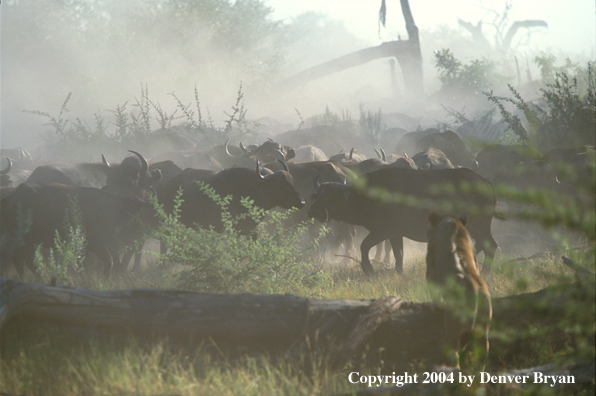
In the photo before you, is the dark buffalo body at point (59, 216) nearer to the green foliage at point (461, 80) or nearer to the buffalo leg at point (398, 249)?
the buffalo leg at point (398, 249)

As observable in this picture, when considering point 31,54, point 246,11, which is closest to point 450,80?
point 246,11

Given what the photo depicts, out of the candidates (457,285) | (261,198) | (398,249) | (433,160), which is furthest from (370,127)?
(457,285)

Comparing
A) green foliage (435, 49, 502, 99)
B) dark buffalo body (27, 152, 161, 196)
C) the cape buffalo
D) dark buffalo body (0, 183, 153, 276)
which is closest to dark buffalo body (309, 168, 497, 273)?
the cape buffalo

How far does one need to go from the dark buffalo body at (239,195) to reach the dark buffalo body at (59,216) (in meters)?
0.93

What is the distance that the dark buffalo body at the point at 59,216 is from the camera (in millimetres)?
8094

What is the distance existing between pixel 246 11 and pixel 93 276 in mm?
40685

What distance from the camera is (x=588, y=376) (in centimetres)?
344

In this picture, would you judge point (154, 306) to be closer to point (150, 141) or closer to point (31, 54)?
point (150, 141)

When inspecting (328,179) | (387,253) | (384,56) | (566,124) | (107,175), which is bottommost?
(387,253)

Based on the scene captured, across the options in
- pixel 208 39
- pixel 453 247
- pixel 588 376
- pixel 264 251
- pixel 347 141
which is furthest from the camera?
pixel 208 39

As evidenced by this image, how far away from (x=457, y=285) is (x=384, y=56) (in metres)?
42.3

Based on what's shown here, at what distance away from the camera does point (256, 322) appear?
4371mm

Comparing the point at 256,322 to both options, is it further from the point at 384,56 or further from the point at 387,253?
the point at 384,56

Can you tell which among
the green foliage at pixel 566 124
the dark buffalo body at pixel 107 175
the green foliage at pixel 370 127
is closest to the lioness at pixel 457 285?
the green foliage at pixel 566 124
